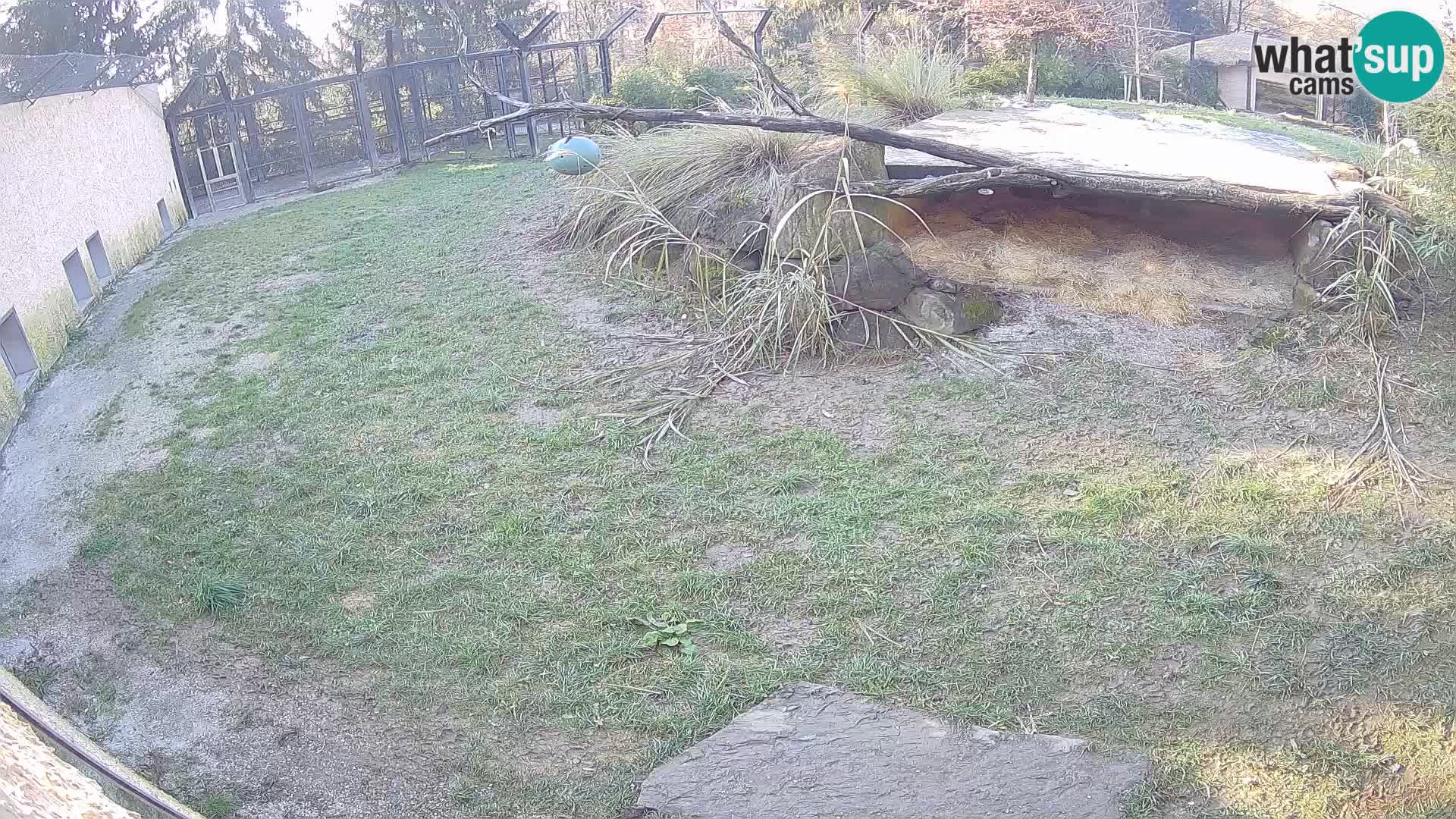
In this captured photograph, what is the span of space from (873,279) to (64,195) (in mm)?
6299

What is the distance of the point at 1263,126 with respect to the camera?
28.2ft

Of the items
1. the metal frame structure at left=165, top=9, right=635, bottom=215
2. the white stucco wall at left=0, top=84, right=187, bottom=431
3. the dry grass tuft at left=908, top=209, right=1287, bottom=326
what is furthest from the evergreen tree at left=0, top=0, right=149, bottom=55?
the dry grass tuft at left=908, top=209, right=1287, bottom=326

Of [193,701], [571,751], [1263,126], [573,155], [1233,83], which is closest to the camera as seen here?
[571,751]

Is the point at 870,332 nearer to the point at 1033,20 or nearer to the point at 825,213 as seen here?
the point at 825,213

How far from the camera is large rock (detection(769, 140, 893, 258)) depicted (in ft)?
18.2

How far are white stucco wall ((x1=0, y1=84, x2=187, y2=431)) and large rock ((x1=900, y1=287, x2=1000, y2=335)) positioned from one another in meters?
4.85

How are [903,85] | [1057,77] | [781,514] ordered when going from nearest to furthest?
1. [781,514]
2. [903,85]
3. [1057,77]

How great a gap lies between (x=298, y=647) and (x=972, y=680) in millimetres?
2234

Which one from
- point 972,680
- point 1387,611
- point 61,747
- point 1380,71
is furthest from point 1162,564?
point 1380,71

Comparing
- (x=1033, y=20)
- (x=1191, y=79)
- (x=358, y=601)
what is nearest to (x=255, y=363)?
(x=358, y=601)

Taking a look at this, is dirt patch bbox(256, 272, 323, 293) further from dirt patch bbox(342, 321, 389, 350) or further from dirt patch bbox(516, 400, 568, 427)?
dirt patch bbox(516, 400, 568, 427)

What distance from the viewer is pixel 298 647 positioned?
3.49 m

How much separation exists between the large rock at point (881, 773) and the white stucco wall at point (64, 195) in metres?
4.62

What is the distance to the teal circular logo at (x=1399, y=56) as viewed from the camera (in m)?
5.38
